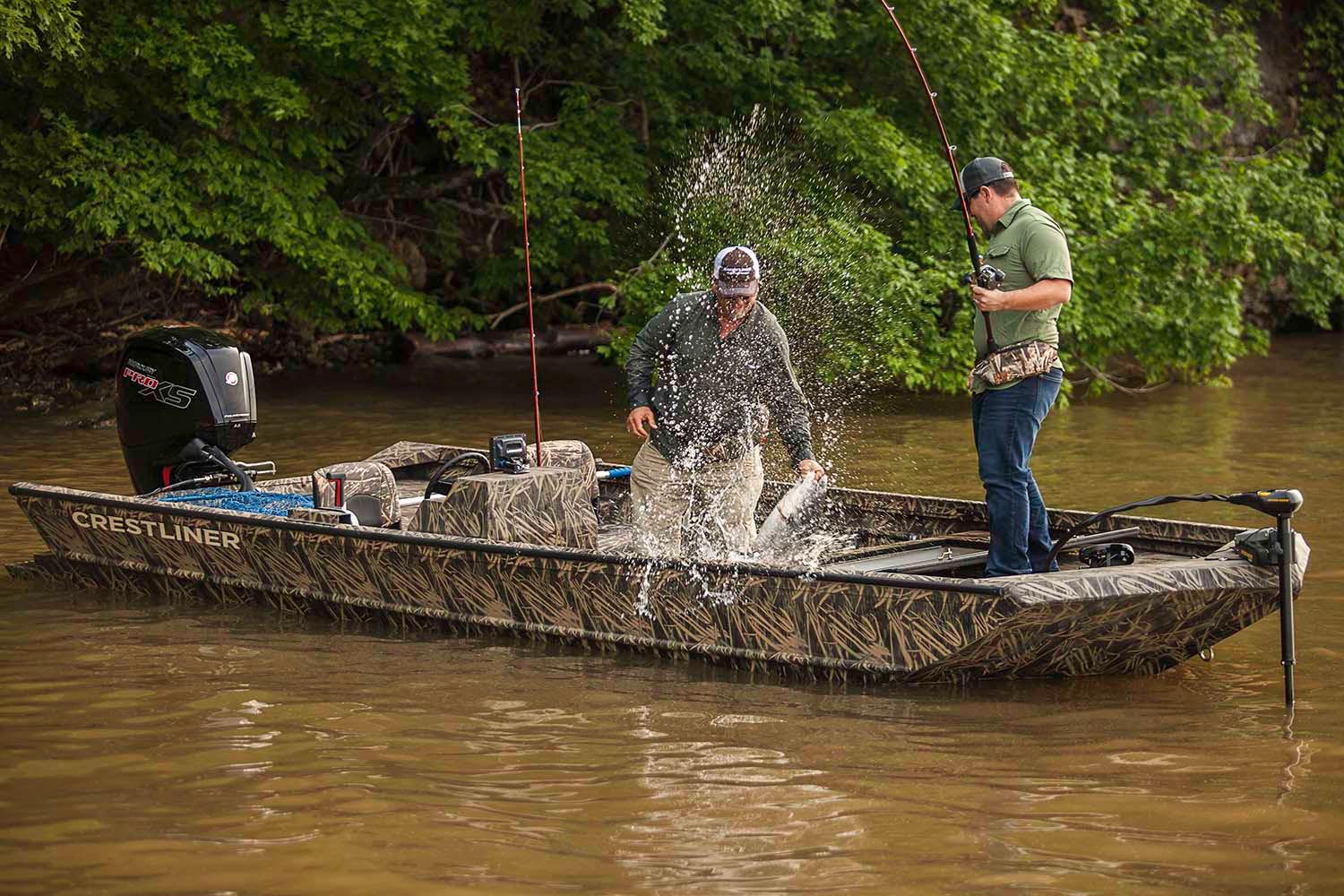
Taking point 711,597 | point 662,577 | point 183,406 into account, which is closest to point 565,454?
point 183,406

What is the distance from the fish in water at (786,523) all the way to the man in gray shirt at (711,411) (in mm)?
109

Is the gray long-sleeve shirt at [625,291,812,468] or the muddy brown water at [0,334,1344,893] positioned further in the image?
the gray long-sleeve shirt at [625,291,812,468]

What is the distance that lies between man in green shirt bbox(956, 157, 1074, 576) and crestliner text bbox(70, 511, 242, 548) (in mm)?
3600

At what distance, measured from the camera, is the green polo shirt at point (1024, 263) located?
6.67 meters

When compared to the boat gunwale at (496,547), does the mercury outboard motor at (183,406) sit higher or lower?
higher

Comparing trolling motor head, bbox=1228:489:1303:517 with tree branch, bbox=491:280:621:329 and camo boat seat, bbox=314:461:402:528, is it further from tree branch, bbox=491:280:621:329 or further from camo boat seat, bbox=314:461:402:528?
tree branch, bbox=491:280:621:329

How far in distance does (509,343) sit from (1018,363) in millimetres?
16454

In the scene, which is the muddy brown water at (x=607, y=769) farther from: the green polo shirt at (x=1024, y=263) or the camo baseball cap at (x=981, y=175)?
the camo baseball cap at (x=981, y=175)

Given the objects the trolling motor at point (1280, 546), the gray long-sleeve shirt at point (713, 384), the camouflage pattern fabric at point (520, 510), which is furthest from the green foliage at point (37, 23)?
the trolling motor at point (1280, 546)

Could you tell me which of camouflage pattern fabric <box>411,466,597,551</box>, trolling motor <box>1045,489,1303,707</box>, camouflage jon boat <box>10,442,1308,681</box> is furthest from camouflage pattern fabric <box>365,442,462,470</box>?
trolling motor <box>1045,489,1303,707</box>

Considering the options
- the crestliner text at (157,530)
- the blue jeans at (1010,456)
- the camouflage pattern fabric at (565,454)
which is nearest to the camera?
the blue jeans at (1010,456)

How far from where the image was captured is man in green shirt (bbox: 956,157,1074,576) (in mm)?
6684

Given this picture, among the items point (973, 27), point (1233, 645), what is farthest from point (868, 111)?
point (1233, 645)

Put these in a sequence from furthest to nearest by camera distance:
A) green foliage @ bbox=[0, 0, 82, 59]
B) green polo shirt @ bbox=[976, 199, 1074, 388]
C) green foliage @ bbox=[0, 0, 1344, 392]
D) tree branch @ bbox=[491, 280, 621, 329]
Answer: tree branch @ bbox=[491, 280, 621, 329], green foliage @ bbox=[0, 0, 1344, 392], green foliage @ bbox=[0, 0, 82, 59], green polo shirt @ bbox=[976, 199, 1074, 388]
